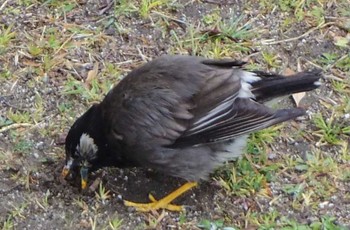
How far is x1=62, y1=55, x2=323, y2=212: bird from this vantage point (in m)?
5.30

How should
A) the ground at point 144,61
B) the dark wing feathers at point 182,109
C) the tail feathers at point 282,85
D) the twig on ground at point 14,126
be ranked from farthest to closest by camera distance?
the twig on ground at point 14,126 < the tail feathers at point 282,85 < the ground at point 144,61 < the dark wing feathers at point 182,109

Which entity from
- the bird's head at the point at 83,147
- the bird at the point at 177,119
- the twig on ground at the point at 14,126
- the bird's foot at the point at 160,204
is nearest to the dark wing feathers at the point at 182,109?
the bird at the point at 177,119

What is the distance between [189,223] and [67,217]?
713 mm

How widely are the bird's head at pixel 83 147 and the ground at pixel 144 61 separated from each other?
10 cm

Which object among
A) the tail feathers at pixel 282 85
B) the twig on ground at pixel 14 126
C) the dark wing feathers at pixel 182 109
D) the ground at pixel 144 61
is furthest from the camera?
the twig on ground at pixel 14 126

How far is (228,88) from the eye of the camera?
5.44 m

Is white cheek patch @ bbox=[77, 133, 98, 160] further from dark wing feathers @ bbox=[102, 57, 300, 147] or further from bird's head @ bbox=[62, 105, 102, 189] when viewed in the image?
dark wing feathers @ bbox=[102, 57, 300, 147]

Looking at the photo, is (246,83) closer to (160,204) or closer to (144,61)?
(160,204)

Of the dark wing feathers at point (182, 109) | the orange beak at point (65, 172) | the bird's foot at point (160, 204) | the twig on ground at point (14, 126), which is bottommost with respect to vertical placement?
the bird's foot at point (160, 204)

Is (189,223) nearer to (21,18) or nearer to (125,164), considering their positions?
(125,164)

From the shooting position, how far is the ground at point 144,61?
5.41 metres

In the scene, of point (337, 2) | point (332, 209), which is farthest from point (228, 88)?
point (337, 2)

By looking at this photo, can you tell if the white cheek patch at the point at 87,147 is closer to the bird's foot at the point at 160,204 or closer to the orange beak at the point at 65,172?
the orange beak at the point at 65,172

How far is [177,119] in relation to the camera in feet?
17.4
